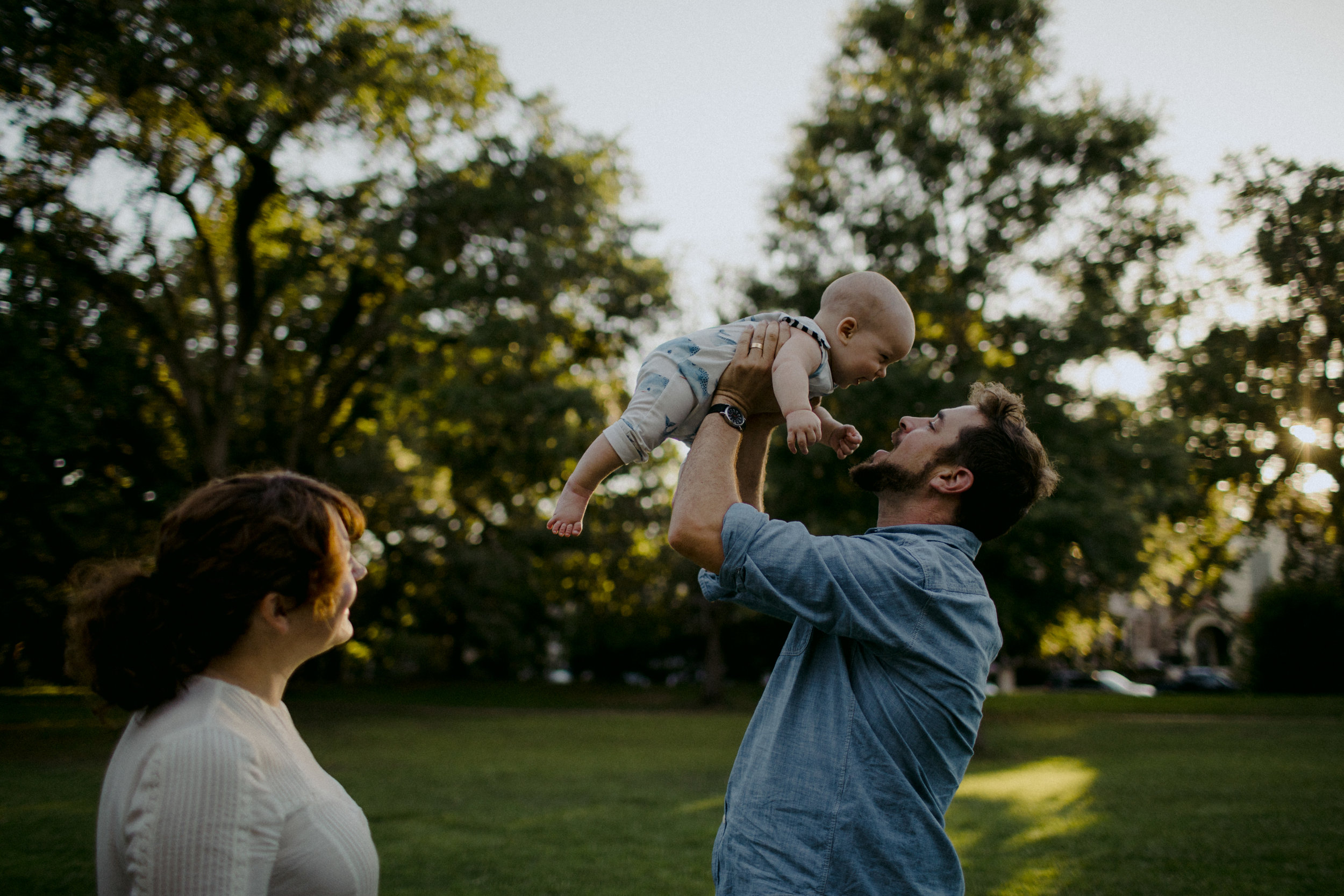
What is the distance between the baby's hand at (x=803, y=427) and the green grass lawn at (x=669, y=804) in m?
1.72

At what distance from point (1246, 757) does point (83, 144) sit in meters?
22.2

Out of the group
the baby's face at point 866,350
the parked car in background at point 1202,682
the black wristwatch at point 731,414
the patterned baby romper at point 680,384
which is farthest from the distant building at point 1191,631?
the black wristwatch at point 731,414

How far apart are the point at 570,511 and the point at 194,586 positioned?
4.60 ft

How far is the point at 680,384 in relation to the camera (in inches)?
114

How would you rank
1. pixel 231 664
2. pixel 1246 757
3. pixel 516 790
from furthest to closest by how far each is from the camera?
pixel 1246 757, pixel 516 790, pixel 231 664

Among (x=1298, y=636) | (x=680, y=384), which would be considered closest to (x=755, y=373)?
(x=680, y=384)

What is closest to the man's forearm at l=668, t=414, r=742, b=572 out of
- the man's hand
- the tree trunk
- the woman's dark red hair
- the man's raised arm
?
the man's raised arm

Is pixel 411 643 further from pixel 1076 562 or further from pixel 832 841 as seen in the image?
pixel 832 841

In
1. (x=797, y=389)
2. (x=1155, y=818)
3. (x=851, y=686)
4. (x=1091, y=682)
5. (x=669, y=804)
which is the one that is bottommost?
(x=1091, y=682)

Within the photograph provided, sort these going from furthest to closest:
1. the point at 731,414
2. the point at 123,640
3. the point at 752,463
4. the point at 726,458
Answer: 1. the point at 752,463
2. the point at 731,414
3. the point at 726,458
4. the point at 123,640

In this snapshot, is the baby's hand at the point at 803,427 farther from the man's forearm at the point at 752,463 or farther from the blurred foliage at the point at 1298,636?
the blurred foliage at the point at 1298,636

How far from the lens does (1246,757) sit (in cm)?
1524

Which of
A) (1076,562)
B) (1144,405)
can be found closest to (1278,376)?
(1144,405)

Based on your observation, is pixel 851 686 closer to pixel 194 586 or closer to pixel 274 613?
pixel 274 613
